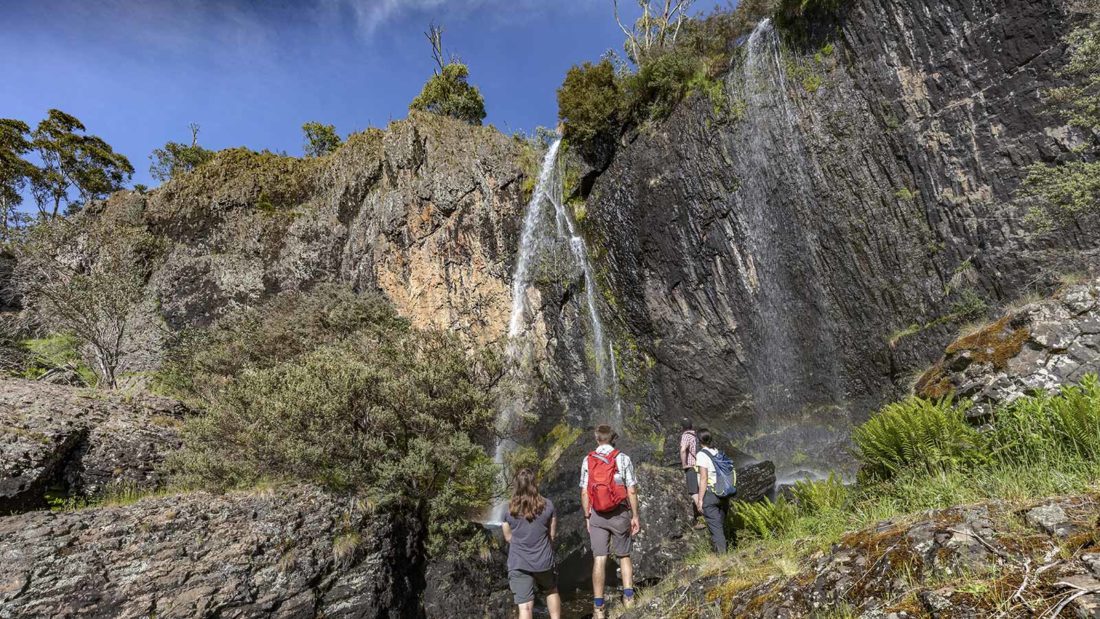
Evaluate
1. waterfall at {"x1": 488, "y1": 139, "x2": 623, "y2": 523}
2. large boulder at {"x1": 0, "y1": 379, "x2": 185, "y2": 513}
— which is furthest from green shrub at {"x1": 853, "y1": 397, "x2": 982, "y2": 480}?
large boulder at {"x1": 0, "y1": 379, "x2": 185, "y2": 513}

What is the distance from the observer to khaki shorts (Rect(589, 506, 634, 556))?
22.4 feet

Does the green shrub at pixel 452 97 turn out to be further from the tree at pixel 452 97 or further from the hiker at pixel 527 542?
the hiker at pixel 527 542

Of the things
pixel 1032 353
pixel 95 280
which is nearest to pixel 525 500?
pixel 1032 353

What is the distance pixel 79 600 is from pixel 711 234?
17168 millimetres

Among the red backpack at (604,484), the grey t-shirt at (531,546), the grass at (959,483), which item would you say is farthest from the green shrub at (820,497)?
the grey t-shirt at (531,546)

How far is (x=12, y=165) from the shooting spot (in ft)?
126

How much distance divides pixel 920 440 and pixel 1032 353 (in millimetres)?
2296

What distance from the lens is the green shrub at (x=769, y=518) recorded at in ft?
25.2

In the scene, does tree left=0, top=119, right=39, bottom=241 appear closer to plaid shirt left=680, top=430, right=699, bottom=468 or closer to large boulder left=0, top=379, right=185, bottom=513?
large boulder left=0, top=379, right=185, bottom=513

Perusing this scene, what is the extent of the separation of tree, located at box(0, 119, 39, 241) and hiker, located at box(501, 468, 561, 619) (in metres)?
49.2

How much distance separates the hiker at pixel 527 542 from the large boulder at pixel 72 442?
1001 centimetres

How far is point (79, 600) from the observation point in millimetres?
7863

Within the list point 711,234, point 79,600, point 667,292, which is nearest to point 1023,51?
point 711,234

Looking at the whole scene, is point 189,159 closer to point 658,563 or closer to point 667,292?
point 667,292
